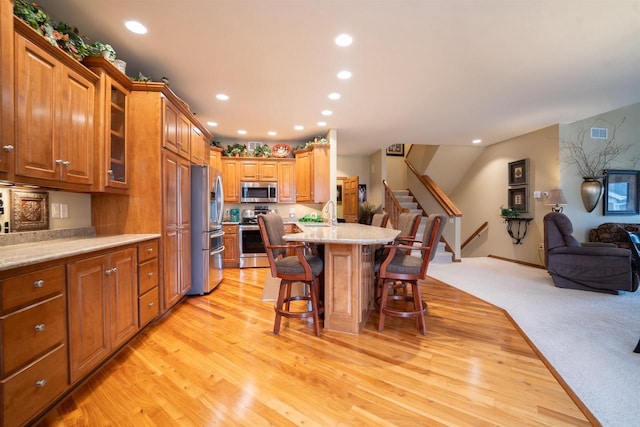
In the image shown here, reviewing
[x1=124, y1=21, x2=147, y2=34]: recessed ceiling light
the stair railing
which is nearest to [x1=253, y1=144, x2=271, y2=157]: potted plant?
the stair railing

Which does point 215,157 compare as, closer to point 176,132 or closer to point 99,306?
point 176,132

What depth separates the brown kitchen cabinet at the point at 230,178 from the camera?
561cm

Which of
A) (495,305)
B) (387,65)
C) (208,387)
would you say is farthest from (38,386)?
(495,305)

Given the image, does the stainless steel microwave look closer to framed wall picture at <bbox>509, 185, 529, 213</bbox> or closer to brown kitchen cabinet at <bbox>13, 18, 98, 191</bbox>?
brown kitchen cabinet at <bbox>13, 18, 98, 191</bbox>

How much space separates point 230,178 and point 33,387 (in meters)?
4.56

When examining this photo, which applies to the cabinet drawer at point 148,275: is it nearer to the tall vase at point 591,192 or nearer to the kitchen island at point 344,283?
the kitchen island at point 344,283

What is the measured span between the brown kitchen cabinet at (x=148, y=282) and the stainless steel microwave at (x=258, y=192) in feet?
10.3

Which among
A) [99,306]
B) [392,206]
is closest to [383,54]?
[99,306]

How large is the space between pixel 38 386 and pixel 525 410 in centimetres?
260

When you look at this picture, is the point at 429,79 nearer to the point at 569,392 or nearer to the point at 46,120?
the point at 569,392

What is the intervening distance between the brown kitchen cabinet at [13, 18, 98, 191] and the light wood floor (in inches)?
55.8

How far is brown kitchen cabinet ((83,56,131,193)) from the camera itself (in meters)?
2.22

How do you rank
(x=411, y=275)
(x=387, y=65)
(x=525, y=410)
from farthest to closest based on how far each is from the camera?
1. (x=387, y=65)
2. (x=411, y=275)
3. (x=525, y=410)

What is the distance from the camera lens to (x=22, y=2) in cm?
164
